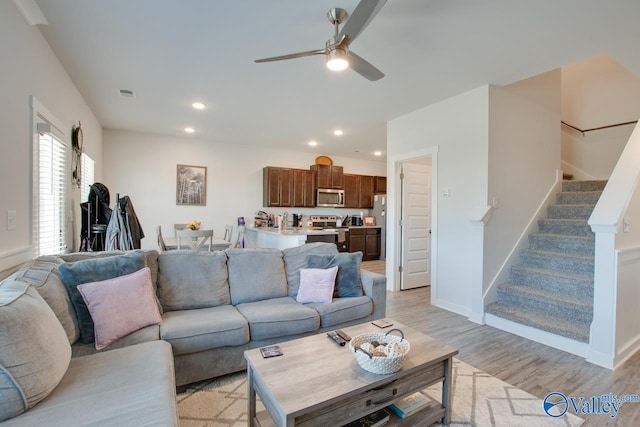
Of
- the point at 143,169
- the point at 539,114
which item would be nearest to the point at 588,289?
the point at 539,114

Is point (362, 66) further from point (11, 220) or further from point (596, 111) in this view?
point (596, 111)

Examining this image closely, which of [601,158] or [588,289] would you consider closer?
[588,289]

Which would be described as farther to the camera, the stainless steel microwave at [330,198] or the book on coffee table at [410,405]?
the stainless steel microwave at [330,198]

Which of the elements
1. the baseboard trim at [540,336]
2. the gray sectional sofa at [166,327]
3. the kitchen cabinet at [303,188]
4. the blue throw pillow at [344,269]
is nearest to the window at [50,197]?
the gray sectional sofa at [166,327]

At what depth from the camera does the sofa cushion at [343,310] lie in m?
→ 2.46

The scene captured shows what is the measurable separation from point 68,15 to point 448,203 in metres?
4.11

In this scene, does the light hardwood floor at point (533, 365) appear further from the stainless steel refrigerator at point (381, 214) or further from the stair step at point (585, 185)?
the stainless steel refrigerator at point (381, 214)

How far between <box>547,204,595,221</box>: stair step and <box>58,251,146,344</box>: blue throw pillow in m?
4.77

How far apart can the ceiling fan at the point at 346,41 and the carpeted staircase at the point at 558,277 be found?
112 inches

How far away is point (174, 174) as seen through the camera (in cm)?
569

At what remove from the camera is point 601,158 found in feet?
16.0

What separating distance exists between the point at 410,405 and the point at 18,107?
3183mm

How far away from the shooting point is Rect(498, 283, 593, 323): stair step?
2.85 meters

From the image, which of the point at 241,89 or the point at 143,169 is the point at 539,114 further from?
the point at 143,169
